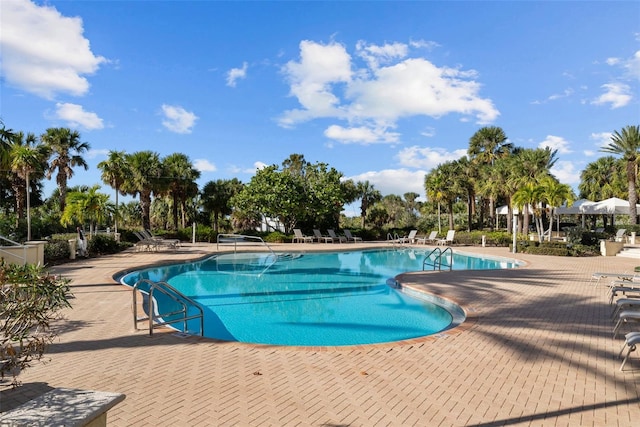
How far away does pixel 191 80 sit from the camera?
21.6 m

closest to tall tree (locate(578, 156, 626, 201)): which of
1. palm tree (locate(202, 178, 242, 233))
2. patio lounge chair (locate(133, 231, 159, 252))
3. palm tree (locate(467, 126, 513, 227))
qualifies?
palm tree (locate(467, 126, 513, 227))

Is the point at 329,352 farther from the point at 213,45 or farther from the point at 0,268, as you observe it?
the point at 213,45

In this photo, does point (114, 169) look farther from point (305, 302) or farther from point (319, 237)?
point (305, 302)

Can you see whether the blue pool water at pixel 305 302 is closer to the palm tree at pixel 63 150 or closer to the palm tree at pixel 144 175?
the palm tree at pixel 144 175

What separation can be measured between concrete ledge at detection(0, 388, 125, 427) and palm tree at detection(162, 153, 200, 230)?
3001 cm

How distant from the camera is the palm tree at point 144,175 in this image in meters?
28.5

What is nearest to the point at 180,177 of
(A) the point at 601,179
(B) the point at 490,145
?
(B) the point at 490,145

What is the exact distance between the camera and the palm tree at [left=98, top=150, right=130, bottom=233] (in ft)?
86.0

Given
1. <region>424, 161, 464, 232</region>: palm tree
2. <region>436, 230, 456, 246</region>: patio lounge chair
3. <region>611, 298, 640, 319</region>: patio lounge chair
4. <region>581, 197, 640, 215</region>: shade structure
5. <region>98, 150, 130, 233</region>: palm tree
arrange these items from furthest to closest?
1. <region>424, 161, 464, 232</region>: palm tree
2. <region>436, 230, 456, 246</region>: patio lounge chair
3. <region>98, 150, 130, 233</region>: palm tree
4. <region>581, 197, 640, 215</region>: shade structure
5. <region>611, 298, 640, 319</region>: patio lounge chair

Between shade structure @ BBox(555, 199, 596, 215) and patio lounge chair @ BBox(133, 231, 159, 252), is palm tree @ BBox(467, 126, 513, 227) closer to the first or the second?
shade structure @ BBox(555, 199, 596, 215)

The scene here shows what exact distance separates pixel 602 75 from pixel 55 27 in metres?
20.7

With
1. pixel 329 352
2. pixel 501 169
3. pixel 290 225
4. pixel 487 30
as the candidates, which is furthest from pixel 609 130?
pixel 329 352

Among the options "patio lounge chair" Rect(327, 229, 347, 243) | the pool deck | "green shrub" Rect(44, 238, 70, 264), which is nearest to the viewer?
the pool deck

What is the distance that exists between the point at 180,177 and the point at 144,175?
12.2ft
